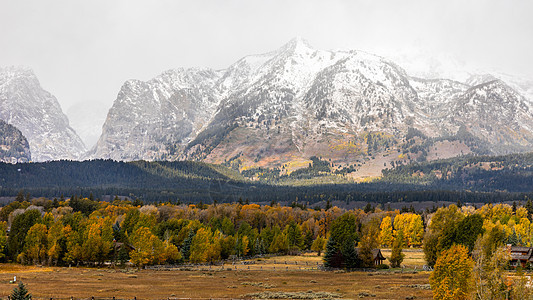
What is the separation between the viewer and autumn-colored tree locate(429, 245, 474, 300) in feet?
225

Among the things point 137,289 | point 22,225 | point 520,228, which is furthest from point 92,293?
point 520,228

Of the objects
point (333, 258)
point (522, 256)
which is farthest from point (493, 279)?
point (522, 256)

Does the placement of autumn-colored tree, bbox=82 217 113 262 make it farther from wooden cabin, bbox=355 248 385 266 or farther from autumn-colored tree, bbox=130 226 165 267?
wooden cabin, bbox=355 248 385 266

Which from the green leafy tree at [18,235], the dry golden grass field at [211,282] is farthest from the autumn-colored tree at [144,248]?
the green leafy tree at [18,235]

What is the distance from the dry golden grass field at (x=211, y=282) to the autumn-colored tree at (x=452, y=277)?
11987 mm

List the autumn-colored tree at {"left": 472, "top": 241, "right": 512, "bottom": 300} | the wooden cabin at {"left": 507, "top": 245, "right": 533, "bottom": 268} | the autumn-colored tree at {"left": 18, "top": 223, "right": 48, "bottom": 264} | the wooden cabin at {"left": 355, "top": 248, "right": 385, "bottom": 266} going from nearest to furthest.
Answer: the autumn-colored tree at {"left": 472, "top": 241, "right": 512, "bottom": 300}, the wooden cabin at {"left": 507, "top": 245, "right": 533, "bottom": 268}, the autumn-colored tree at {"left": 18, "top": 223, "right": 48, "bottom": 264}, the wooden cabin at {"left": 355, "top": 248, "right": 385, "bottom": 266}

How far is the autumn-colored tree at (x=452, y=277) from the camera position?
68.6 meters

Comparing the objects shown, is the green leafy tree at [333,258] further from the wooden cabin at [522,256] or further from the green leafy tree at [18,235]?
the green leafy tree at [18,235]

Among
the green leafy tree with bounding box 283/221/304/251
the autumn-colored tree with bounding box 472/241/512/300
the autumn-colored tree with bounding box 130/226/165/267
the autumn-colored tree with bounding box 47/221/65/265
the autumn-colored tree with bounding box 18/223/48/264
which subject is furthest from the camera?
the green leafy tree with bounding box 283/221/304/251

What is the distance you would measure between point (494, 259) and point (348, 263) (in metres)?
81.9

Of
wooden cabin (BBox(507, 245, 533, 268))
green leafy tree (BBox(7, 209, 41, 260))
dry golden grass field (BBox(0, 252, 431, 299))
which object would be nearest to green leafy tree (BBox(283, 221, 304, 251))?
dry golden grass field (BBox(0, 252, 431, 299))

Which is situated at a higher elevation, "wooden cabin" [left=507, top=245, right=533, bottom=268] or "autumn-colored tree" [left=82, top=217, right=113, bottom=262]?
"autumn-colored tree" [left=82, top=217, right=113, bottom=262]

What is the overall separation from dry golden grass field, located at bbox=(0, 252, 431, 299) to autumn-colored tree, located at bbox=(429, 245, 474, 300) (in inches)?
472

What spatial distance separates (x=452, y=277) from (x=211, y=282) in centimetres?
5040
